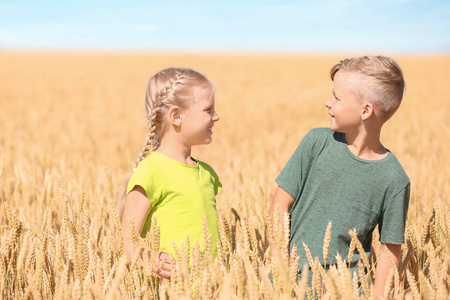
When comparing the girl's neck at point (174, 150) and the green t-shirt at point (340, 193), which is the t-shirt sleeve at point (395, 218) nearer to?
the green t-shirt at point (340, 193)

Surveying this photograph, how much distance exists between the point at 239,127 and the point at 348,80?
437 cm

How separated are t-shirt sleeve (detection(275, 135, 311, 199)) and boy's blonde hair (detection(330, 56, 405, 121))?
259 millimetres

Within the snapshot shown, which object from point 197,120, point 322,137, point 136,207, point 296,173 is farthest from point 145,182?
point 322,137

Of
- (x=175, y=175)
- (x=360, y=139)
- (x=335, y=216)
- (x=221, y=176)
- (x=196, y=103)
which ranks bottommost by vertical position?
(x=221, y=176)

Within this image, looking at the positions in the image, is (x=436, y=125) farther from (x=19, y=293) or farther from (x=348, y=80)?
(x=19, y=293)

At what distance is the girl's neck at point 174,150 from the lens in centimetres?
155

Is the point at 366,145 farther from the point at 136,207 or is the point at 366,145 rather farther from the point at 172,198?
the point at 136,207

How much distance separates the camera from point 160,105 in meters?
1.56

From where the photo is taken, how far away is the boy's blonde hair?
57.5 inches

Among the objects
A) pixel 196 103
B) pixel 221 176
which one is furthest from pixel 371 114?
pixel 221 176

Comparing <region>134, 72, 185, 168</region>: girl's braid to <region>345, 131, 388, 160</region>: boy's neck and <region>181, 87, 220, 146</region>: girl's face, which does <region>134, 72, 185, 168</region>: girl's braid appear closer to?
<region>181, 87, 220, 146</region>: girl's face

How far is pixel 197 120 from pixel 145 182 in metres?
0.29

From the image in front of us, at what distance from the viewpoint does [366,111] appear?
1479mm

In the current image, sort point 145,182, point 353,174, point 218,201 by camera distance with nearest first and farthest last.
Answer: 1. point 145,182
2. point 353,174
3. point 218,201
